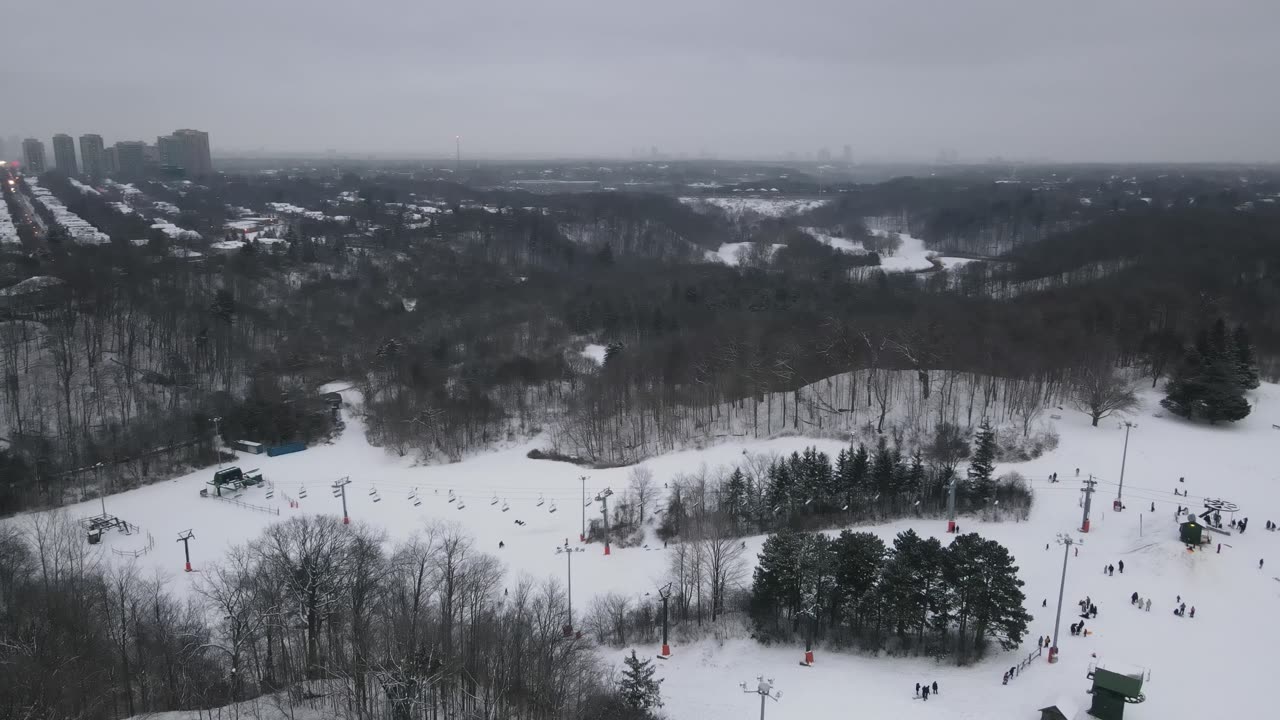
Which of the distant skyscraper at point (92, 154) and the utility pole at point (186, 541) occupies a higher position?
the distant skyscraper at point (92, 154)

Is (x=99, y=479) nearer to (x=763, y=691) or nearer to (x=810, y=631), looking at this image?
(x=810, y=631)

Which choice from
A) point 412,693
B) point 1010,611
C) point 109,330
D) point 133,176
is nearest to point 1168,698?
point 1010,611

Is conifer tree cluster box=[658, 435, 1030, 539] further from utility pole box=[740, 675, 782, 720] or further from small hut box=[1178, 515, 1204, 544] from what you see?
utility pole box=[740, 675, 782, 720]

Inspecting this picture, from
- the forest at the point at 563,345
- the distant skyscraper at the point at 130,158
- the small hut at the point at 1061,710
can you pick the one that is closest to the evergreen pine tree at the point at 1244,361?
the forest at the point at 563,345

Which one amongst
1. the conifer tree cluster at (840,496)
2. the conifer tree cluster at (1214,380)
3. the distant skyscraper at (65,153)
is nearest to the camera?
the conifer tree cluster at (840,496)

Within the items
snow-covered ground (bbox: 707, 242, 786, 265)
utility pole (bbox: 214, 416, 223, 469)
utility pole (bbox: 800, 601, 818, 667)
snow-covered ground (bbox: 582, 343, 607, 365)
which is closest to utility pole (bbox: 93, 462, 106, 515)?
utility pole (bbox: 214, 416, 223, 469)

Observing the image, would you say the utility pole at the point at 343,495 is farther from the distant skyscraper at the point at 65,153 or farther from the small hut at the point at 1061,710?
the distant skyscraper at the point at 65,153
